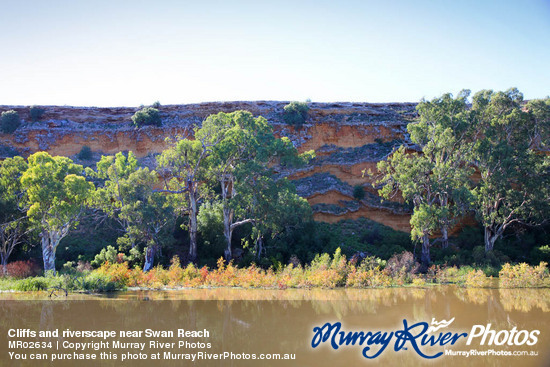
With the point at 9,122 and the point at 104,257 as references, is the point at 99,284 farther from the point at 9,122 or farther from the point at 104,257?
the point at 9,122

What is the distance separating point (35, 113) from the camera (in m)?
35.8

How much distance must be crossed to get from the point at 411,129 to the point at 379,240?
6.36 meters

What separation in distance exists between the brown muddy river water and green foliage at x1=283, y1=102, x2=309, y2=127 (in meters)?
21.2

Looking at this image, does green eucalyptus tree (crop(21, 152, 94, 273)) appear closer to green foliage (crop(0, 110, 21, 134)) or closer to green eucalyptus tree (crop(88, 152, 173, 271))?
green eucalyptus tree (crop(88, 152, 173, 271))

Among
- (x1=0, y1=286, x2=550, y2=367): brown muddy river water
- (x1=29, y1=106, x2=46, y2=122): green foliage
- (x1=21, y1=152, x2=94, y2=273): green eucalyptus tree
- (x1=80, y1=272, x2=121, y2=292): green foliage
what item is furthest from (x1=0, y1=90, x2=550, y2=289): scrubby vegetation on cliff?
(x1=29, y1=106, x2=46, y2=122): green foliage

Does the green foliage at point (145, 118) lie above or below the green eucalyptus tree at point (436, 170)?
above

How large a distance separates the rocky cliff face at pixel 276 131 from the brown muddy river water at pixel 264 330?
17664 mm

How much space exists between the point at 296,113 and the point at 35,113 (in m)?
20.7

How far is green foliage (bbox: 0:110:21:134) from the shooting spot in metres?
34.8

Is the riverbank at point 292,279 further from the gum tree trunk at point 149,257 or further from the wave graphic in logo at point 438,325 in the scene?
the wave graphic in logo at point 438,325

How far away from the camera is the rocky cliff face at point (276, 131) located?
31.5 m

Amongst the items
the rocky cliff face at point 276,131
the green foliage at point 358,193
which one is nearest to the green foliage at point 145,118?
the rocky cliff face at point 276,131

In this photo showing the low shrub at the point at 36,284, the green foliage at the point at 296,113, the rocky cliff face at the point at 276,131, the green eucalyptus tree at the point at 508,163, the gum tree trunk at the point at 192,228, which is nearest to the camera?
the low shrub at the point at 36,284

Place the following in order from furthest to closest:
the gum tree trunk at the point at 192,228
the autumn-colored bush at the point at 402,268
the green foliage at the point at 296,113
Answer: the green foliage at the point at 296,113, the gum tree trunk at the point at 192,228, the autumn-colored bush at the point at 402,268
